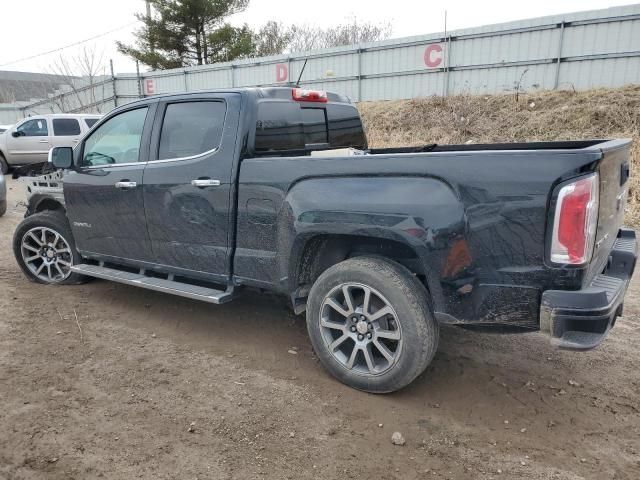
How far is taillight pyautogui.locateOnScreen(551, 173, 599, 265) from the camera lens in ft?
7.72

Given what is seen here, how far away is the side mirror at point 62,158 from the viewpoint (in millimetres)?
4613

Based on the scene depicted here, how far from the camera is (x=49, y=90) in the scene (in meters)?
35.8

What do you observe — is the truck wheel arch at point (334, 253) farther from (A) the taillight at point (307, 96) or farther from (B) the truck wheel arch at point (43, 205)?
(B) the truck wheel arch at point (43, 205)

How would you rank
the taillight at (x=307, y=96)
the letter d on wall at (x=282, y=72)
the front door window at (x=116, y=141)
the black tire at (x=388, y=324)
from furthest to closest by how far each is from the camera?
1. the letter d on wall at (x=282, y=72)
2. the front door window at (x=116, y=141)
3. the taillight at (x=307, y=96)
4. the black tire at (x=388, y=324)

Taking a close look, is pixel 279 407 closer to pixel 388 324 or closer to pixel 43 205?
pixel 388 324

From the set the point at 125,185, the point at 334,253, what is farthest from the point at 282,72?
the point at 334,253

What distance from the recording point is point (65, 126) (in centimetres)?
1459

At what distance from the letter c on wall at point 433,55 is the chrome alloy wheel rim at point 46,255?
13043 mm

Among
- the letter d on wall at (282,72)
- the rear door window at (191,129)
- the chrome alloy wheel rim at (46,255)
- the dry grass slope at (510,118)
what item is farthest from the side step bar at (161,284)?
→ the letter d on wall at (282,72)

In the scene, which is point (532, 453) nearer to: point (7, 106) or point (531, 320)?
point (531, 320)

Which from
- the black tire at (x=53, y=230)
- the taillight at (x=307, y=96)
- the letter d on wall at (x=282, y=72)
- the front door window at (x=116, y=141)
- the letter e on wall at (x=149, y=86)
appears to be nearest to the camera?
the taillight at (x=307, y=96)

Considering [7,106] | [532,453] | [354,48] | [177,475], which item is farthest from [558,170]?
[7,106]

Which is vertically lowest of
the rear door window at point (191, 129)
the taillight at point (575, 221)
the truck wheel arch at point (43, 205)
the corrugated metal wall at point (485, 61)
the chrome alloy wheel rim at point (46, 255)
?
the chrome alloy wheel rim at point (46, 255)

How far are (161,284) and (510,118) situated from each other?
442 inches
